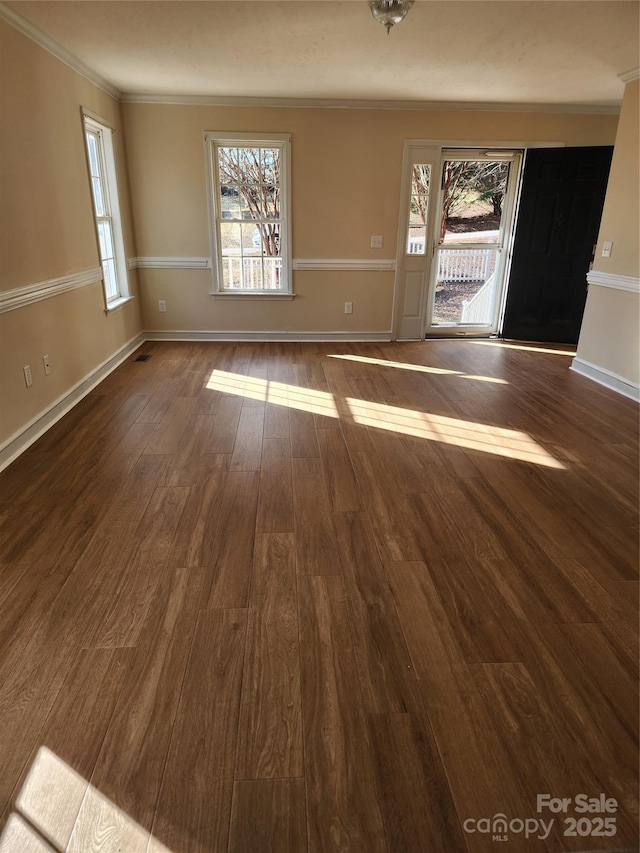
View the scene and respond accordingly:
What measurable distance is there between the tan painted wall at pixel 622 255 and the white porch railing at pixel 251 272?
3.27 m

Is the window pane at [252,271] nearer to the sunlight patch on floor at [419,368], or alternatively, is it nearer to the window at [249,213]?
the window at [249,213]

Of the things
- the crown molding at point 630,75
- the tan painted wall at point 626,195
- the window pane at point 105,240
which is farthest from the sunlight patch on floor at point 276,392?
the crown molding at point 630,75

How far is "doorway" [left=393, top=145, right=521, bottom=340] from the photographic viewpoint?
570 cm

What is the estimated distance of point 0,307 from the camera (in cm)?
293

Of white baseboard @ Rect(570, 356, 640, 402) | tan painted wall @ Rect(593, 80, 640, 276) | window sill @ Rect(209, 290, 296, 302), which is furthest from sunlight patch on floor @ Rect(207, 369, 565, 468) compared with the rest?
tan painted wall @ Rect(593, 80, 640, 276)

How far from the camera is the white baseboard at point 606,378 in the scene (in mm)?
4250

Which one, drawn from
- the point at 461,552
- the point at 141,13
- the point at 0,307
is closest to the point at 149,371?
the point at 0,307

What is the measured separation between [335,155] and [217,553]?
472 centimetres

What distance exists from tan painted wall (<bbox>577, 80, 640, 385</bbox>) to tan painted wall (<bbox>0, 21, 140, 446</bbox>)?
445cm

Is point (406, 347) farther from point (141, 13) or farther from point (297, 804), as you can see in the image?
point (297, 804)

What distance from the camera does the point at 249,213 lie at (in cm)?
569

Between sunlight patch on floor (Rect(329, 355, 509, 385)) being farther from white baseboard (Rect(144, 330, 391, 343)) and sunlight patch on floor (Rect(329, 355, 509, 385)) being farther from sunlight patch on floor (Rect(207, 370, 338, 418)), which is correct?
sunlight patch on floor (Rect(207, 370, 338, 418))

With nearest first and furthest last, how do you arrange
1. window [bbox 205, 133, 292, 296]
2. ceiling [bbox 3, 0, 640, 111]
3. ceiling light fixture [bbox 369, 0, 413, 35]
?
ceiling light fixture [bbox 369, 0, 413, 35] < ceiling [bbox 3, 0, 640, 111] < window [bbox 205, 133, 292, 296]

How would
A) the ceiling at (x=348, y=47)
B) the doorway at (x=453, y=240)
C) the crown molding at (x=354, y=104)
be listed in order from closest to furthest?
the ceiling at (x=348, y=47) → the crown molding at (x=354, y=104) → the doorway at (x=453, y=240)
